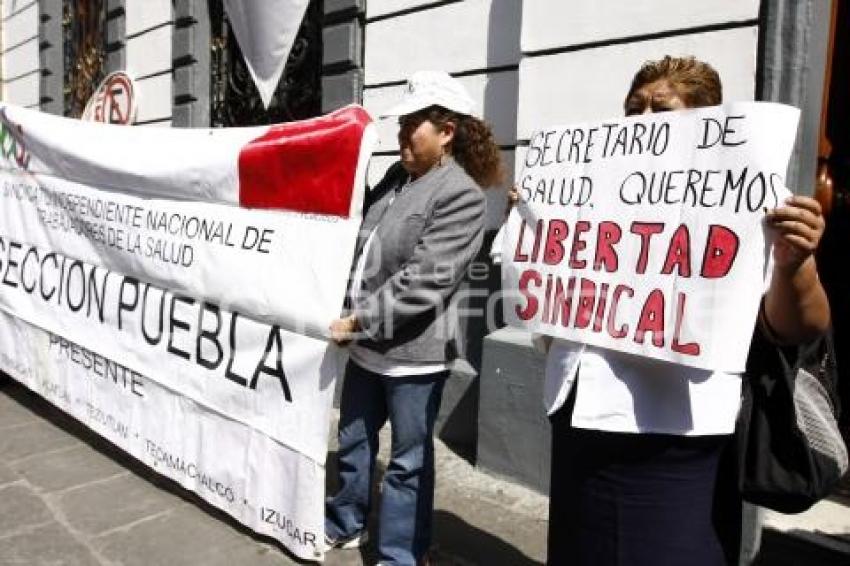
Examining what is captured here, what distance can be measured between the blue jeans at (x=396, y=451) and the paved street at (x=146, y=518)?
28 centimetres

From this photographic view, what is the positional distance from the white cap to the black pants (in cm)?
126

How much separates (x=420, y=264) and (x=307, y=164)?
0.65 metres

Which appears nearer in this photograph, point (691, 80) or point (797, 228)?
point (797, 228)

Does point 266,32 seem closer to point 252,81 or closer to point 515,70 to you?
point 252,81

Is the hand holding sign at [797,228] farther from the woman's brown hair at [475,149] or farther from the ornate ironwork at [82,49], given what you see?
the ornate ironwork at [82,49]

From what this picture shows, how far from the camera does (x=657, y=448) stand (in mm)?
1614

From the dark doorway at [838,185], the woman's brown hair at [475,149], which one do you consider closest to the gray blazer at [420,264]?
the woman's brown hair at [475,149]

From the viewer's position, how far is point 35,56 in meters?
10.2

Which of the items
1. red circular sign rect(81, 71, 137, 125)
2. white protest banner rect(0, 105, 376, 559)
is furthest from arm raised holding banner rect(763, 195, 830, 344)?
red circular sign rect(81, 71, 137, 125)

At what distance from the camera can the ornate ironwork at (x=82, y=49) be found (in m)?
8.62

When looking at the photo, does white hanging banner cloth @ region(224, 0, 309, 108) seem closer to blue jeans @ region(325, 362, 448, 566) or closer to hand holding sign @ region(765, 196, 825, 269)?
blue jeans @ region(325, 362, 448, 566)

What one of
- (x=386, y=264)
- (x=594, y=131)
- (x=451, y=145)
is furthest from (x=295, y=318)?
(x=594, y=131)

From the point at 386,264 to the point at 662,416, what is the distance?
1.17 m

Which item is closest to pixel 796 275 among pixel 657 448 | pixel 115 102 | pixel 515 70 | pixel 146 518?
pixel 657 448
